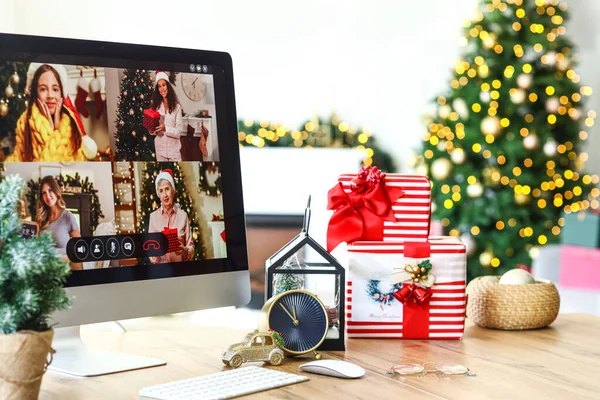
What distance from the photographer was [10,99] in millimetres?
1159

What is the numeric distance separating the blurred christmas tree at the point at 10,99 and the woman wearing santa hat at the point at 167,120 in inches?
9.2

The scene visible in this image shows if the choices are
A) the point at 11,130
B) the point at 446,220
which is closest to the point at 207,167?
the point at 11,130

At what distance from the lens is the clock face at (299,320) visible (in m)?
1.32

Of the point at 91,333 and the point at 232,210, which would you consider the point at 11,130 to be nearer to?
the point at 232,210

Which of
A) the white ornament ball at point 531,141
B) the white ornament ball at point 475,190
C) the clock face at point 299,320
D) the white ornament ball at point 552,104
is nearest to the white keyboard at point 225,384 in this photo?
the clock face at point 299,320

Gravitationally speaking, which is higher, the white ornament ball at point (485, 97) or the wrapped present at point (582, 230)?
the white ornament ball at point (485, 97)

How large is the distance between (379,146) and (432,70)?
0.67 meters

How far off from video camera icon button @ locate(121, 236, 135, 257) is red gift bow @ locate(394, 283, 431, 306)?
1.81 ft

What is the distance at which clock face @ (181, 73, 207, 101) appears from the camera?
1.37m

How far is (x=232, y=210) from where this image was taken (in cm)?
140

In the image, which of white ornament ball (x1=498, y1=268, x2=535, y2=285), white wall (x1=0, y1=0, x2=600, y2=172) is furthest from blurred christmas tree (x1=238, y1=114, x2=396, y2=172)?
white ornament ball (x1=498, y1=268, x2=535, y2=285)

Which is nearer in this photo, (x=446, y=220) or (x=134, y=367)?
(x=134, y=367)

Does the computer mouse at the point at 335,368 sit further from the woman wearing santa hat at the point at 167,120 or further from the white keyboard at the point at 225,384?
the woman wearing santa hat at the point at 167,120

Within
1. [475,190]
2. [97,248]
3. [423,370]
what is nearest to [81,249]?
A: [97,248]
